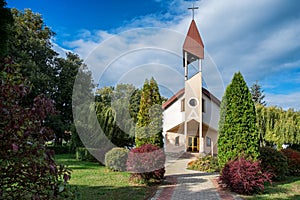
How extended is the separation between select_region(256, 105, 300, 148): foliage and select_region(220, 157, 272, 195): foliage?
12932 mm

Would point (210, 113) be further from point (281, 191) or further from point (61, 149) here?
point (61, 149)

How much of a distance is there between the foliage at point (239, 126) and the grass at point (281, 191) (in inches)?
46.4

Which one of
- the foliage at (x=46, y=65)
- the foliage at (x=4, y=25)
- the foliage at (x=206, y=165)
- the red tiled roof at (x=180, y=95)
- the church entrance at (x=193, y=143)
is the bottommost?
the foliage at (x=206, y=165)

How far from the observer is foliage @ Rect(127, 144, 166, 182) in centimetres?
827

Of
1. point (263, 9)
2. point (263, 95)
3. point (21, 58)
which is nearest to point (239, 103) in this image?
point (263, 9)

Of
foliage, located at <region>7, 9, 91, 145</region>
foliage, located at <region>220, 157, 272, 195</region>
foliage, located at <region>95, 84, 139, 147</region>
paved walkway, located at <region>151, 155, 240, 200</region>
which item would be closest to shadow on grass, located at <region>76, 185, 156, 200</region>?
paved walkway, located at <region>151, 155, 240, 200</region>

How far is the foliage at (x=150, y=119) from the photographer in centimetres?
962

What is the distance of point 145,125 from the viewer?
9.64 metres

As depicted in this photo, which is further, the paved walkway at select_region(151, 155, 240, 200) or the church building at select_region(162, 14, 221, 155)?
the church building at select_region(162, 14, 221, 155)

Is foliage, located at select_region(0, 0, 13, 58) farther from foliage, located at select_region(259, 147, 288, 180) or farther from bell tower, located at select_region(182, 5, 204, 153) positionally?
bell tower, located at select_region(182, 5, 204, 153)

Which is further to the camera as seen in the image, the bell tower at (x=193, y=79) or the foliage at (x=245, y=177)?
the bell tower at (x=193, y=79)

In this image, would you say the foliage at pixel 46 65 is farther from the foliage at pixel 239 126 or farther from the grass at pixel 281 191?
the grass at pixel 281 191

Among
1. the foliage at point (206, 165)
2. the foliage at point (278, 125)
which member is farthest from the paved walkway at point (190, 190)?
the foliage at point (278, 125)

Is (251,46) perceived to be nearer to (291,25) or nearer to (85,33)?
(291,25)
